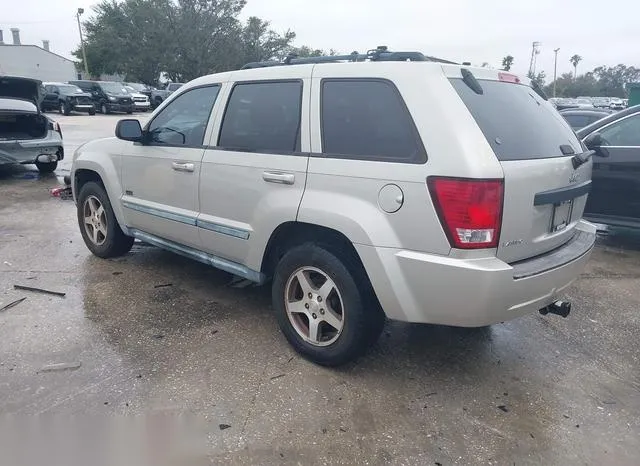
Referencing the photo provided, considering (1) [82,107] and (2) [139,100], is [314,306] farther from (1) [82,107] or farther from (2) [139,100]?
(2) [139,100]

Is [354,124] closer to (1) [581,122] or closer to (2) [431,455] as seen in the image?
(2) [431,455]

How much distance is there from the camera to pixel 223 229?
3.79m

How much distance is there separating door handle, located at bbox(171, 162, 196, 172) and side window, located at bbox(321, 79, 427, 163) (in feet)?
4.17

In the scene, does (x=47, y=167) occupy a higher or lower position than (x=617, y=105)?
lower

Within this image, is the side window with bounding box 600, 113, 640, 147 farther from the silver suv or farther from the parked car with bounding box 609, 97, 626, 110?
the parked car with bounding box 609, 97, 626, 110

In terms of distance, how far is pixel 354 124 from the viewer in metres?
3.10

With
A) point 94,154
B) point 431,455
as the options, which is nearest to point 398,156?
point 431,455

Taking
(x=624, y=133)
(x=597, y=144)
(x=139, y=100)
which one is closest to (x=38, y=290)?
(x=597, y=144)

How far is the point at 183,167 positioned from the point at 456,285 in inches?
93.2

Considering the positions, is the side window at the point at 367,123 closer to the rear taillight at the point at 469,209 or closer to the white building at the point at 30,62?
the rear taillight at the point at 469,209

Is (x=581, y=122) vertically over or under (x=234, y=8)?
under

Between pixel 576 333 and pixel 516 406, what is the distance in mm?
1295

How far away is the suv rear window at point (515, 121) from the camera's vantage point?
9.33 feet

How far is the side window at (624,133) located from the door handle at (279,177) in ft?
14.7
